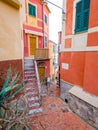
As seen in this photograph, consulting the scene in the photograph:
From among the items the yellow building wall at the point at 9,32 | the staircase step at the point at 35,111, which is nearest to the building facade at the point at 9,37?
the yellow building wall at the point at 9,32

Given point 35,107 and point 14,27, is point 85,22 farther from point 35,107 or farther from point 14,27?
point 35,107

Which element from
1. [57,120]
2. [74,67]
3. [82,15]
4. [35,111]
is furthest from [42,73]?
[82,15]

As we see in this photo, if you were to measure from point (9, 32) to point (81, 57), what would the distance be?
327cm

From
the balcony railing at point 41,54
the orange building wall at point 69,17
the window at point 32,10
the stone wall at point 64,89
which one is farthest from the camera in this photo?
the window at point 32,10

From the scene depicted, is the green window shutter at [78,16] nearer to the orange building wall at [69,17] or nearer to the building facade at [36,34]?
the orange building wall at [69,17]

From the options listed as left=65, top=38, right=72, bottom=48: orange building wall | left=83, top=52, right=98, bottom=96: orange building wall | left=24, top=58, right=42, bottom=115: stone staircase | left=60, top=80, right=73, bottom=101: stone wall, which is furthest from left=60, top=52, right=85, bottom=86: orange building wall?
left=24, top=58, right=42, bottom=115: stone staircase

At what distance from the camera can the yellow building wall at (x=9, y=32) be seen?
12.0 feet

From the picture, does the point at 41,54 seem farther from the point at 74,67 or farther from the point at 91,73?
the point at 91,73

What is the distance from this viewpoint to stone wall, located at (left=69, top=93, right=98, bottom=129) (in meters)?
4.03

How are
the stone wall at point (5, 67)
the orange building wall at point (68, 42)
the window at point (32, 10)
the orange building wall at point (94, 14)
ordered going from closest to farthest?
the stone wall at point (5, 67), the orange building wall at point (94, 14), the orange building wall at point (68, 42), the window at point (32, 10)

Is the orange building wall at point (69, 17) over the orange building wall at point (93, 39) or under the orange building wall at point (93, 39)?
over

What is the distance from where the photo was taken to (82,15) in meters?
4.93

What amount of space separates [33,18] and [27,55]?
3.94m

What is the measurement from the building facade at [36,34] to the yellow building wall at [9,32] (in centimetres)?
557
